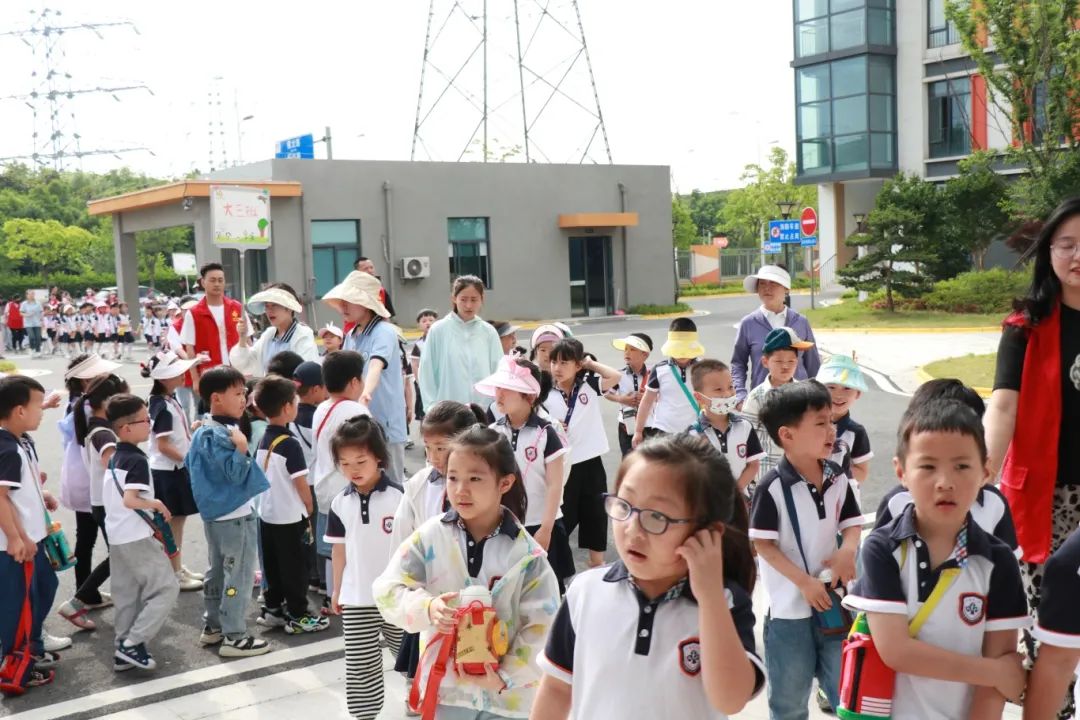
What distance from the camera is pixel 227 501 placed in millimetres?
5688

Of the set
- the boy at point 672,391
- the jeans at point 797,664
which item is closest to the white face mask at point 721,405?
the boy at point 672,391

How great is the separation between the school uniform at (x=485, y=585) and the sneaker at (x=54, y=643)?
3.52 meters

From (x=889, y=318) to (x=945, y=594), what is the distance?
87.0ft

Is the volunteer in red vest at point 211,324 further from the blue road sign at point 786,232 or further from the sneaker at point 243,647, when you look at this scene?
the blue road sign at point 786,232

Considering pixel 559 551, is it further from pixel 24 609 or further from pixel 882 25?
pixel 882 25

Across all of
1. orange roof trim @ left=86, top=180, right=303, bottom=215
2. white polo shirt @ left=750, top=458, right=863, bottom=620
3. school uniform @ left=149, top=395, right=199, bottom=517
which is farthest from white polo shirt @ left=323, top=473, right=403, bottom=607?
orange roof trim @ left=86, top=180, right=303, bottom=215

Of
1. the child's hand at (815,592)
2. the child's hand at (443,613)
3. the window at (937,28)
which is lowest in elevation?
the child's hand at (815,592)

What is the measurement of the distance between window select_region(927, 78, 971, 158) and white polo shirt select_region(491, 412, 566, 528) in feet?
112

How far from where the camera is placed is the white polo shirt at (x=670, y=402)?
7.18m

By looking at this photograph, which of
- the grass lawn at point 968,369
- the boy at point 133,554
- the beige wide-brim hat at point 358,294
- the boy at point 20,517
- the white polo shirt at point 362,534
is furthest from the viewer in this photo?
the grass lawn at point 968,369

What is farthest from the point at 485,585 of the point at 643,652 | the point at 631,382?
the point at 631,382

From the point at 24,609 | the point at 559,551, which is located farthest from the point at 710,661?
the point at 24,609

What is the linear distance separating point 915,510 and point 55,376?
80.9 feet

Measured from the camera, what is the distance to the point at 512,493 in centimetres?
375
